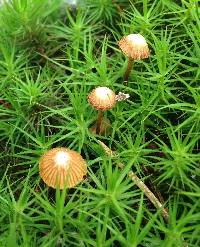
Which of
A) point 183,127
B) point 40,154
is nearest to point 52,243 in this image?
point 40,154

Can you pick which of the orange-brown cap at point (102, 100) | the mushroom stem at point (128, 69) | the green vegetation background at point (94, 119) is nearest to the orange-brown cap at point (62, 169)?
the green vegetation background at point (94, 119)

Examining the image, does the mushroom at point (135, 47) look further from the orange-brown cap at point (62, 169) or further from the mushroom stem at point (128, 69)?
the orange-brown cap at point (62, 169)

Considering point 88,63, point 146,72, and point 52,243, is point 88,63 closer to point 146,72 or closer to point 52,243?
point 146,72

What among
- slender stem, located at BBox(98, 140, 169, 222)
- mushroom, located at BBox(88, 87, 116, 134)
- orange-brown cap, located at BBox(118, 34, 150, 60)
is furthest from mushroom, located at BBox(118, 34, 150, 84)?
slender stem, located at BBox(98, 140, 169, 222)

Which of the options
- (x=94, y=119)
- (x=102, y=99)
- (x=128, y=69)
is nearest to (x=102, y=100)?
(x=102, y=99)

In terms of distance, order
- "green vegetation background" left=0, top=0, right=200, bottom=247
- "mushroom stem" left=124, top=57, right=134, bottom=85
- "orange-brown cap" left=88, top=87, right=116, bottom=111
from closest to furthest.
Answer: "green vegetation background" left=0, top=0, right=200, bottom=247
"orange-brown cap" left=88, top=87, right=116, bottom=111
"mushroom stem" left=124, top=57, right=134, bottom=85

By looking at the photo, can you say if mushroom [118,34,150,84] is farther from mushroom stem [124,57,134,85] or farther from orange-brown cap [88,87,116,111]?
orange-brown cap [88,87,116,111]

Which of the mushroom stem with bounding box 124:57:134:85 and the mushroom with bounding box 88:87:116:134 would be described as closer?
the mushroom with bounding box 88:87:116:134
